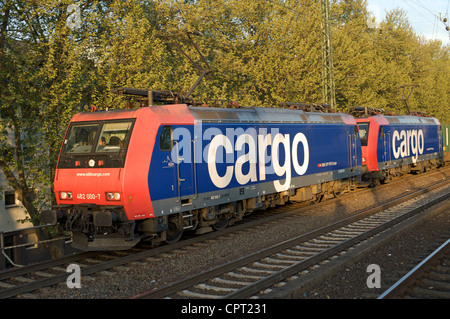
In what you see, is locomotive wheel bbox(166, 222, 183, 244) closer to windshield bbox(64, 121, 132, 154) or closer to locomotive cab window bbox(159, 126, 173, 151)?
locomotive cab window bbox(159, 126, 173, 151)

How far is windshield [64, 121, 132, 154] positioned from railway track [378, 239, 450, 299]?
6.12 meters

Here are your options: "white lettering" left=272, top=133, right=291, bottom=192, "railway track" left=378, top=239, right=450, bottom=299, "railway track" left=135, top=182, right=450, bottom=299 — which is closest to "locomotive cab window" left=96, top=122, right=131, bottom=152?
"railway track" left=135, top=182, right=450, bottom=299

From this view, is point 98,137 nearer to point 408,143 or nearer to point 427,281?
point 427,281

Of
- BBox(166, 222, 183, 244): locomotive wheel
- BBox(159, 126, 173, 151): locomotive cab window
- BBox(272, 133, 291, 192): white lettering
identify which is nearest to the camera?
BBox(159, 126, 173, 151): locomotive cab window

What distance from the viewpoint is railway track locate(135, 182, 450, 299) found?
7.83m

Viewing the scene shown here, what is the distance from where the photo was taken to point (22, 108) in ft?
44.3

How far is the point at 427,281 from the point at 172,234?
5973 millimetres

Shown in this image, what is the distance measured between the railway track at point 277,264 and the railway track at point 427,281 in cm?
189

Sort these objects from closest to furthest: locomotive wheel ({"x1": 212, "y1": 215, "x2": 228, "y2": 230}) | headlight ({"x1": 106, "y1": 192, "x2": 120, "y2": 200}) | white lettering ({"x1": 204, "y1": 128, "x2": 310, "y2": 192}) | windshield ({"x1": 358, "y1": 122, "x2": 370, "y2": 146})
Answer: headlight ({"x1": 106, "y1": 192, "x2": 120, "y2": 200}) < white lettering ({"x1": 204, "y1": 128, "x2": 310, "y2": 192}) < locomotive wheel ({"x1": 212, "y1": 215, "x2": 228, "y2": 230}) < windshield ({"x1": 358, "y1": 122, "x2": 370, "y2": 146})

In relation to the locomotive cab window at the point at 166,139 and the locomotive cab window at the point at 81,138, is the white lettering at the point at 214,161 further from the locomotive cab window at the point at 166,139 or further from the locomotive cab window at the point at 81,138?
the locomotive cab window at the point at 81,138

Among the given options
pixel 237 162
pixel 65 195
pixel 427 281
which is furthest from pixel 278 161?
pixel 427 281

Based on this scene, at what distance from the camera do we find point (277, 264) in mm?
9742

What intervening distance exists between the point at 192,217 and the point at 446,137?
33139 mm
